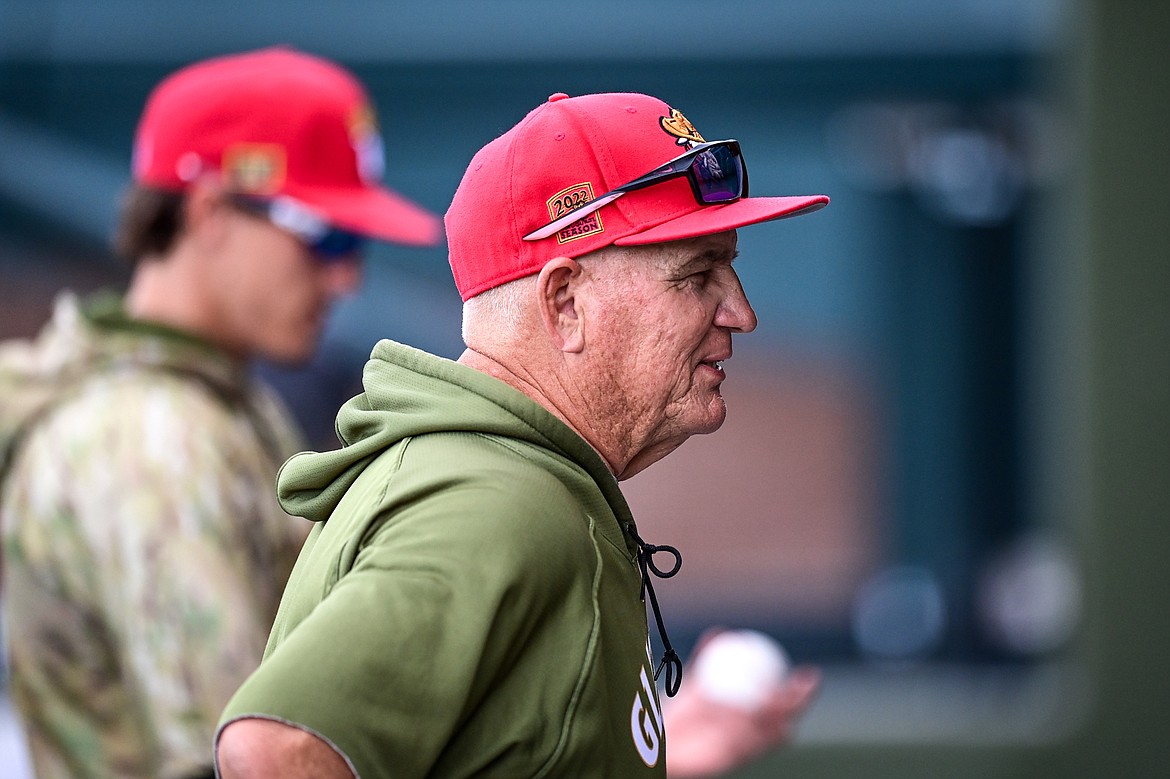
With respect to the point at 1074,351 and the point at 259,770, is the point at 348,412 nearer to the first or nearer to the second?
the point at 259,770

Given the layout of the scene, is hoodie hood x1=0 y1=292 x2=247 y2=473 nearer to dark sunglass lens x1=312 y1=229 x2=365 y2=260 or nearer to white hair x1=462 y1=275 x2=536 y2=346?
dark sunglass lens x1=312 y1=229 x2=365 y2=260

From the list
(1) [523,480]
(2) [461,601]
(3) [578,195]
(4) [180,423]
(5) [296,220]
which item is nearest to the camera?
(2) [461,601]

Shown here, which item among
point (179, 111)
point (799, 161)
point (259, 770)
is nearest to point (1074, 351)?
point (799, 161)

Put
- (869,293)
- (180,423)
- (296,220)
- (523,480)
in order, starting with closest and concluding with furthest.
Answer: (523,480) < (180,423) < (296,220) < (869,293)

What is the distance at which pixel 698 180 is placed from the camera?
61.3 inches

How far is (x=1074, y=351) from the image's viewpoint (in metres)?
5.41

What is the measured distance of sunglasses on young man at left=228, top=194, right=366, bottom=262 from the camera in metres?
2.66

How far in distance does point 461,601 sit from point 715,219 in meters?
0.49

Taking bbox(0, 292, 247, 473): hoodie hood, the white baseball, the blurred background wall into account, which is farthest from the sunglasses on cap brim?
the blurred background wall

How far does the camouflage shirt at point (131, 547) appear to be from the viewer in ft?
7.24

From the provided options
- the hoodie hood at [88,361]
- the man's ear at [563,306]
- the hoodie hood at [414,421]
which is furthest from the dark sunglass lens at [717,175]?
the hoodie hood at [88,361]

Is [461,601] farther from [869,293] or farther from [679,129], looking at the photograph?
[869,293]

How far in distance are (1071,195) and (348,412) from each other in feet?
14.6

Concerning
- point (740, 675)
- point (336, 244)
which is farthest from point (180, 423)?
point (740, 675)
